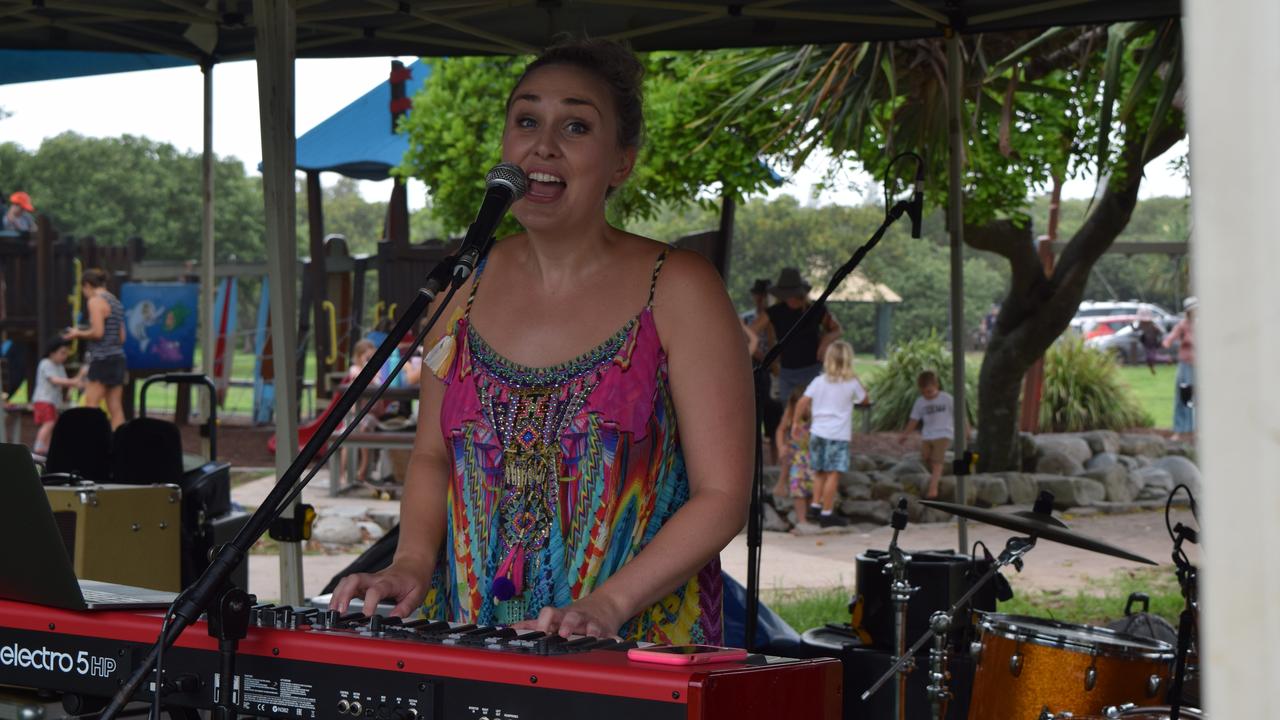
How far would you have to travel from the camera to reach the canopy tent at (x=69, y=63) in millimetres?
6324

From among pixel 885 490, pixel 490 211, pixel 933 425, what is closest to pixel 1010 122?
pixel 933 425

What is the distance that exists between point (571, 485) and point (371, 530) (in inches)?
331

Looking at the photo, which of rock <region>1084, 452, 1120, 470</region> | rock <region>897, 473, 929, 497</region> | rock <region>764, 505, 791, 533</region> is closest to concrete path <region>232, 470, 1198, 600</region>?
rock <region>764, 505, 791, 533</region>

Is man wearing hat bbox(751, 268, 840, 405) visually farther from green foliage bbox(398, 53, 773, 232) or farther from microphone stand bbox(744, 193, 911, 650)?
microphone stand bbox(744, 193, 911, 650)

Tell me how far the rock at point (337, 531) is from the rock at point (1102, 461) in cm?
666

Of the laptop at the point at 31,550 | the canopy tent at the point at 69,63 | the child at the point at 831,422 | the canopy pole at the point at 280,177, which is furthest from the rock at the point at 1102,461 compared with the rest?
the laptop at the point at 31,550

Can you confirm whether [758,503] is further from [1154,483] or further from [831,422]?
[1154,483]

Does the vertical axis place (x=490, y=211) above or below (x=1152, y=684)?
above

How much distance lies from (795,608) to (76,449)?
3859 millimetres

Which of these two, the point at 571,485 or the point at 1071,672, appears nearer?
the point at 571,485

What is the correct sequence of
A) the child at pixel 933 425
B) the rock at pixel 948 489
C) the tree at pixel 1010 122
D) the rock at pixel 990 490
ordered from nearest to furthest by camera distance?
the tree at pixel 1010 122
the rock at pixel 948 489
the rock at pixel 990 490
the child at pixel 933 425

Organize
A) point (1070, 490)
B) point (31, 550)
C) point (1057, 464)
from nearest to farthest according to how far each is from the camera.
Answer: point (31, 550)
point (1070, 490)
point (1057, 464)

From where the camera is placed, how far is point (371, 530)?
10430 mm

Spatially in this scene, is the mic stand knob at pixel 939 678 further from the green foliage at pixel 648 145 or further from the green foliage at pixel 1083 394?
the green foliage at pixel 1083 394
